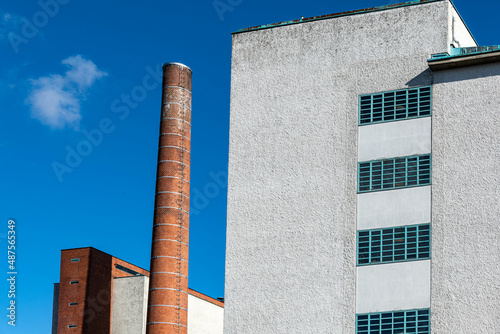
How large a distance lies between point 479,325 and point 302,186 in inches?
271

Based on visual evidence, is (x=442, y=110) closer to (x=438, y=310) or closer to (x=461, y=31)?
(x=461, y=31)

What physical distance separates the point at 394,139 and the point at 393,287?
4.57 metres

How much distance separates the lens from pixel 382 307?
24344 millimetres

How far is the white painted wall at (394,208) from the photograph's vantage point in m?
24.8

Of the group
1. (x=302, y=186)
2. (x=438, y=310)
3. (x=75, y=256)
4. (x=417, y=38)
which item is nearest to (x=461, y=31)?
(x=417, y=38)

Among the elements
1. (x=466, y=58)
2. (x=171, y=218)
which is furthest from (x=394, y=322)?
(x=171, y=218)

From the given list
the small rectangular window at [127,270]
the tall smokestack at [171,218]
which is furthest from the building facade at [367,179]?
the small rectangular window at [127,270]

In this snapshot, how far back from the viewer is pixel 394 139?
2577 cm

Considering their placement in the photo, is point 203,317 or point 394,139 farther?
point 203,317

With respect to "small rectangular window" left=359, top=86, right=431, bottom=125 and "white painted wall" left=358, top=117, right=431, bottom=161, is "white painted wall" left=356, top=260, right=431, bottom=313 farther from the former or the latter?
"small rectangular window" left=359, top=86, right=431, bottom=125

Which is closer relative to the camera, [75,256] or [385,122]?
[385,122]

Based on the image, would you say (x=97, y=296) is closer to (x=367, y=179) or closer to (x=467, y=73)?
(x=367, y=179)

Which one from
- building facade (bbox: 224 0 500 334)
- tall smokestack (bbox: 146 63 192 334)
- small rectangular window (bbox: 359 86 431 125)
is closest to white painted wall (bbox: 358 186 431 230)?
building facade (bbox: 224 0 500 334)

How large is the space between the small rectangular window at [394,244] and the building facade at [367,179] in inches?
1.3
